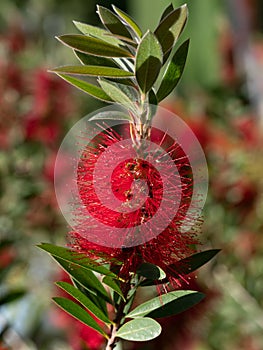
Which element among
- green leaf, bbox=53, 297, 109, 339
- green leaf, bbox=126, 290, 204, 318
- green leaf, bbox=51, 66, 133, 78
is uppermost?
green leaf, bbox=51, 66, 133, 78

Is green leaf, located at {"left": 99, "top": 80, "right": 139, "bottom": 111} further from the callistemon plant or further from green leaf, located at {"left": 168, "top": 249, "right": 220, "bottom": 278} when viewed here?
green leaf, located at {"left": 168, "top": 249, "right": 220, "bottom": 278}

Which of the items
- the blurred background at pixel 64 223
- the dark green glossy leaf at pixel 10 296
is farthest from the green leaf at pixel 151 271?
the dark green glossy leaf at pixel 10 296

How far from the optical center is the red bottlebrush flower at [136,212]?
0.56 metres

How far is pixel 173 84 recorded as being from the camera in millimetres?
573

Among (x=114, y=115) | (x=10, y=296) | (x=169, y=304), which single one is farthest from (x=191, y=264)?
(x=10, y=296)

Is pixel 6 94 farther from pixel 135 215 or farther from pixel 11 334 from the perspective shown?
pixel 135 215

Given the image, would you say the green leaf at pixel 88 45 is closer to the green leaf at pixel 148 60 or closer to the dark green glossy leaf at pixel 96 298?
the green leaf at pixel 148 60

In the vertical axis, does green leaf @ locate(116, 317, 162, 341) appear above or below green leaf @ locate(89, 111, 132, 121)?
below

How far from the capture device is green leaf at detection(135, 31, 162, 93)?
0.51 meters

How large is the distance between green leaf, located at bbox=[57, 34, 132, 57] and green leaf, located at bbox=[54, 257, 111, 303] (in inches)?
7.7

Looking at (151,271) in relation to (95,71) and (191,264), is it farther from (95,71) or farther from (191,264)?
(95,71)

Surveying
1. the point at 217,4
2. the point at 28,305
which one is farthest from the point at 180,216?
the point at 217,4

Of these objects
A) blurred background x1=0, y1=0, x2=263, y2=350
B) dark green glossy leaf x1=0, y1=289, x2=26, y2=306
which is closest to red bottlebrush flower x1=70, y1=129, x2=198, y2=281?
blurred background x1=0, y1=0, x2=263, y2=350

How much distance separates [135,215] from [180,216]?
4 centimetres
